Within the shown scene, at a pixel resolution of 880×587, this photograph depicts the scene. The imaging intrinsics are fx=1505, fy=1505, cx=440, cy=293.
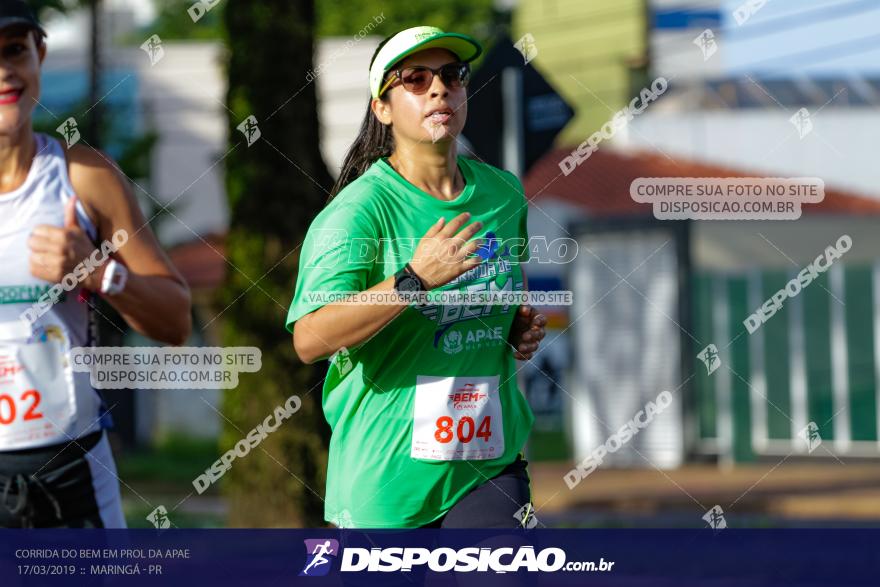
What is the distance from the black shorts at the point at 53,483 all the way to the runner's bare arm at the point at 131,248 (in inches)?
13.9

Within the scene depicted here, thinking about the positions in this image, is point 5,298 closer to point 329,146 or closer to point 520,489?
point 520,489

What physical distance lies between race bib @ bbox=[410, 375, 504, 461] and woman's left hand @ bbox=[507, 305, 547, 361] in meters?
0.16

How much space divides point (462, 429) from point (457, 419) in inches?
1.3

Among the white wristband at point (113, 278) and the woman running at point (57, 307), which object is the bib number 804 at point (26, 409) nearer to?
the woman running at point (57, 307)

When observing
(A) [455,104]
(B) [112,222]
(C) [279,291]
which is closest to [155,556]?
(B) [112,222]

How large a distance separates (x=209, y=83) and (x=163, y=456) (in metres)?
10.5

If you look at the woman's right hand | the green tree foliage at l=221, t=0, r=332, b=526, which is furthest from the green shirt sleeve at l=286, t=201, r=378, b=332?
the green tree foliage at l=221, t=0, r=332, b=526

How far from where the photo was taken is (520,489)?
144 inches

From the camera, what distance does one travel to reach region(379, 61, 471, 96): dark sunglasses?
3.73 m

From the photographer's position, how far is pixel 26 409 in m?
3.94

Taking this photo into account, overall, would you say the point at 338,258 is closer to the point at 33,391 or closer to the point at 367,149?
the point at 367,149

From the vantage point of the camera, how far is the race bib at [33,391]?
394 cm

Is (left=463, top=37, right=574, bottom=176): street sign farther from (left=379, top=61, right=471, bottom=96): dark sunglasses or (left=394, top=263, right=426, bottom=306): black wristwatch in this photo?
(left=394, top=263, right=426, bottom=306): black wristwatch

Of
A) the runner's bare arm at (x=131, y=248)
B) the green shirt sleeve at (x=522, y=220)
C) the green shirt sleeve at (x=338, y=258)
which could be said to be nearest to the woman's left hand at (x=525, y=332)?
the green shirt sleeve at (x=522, y=220)
